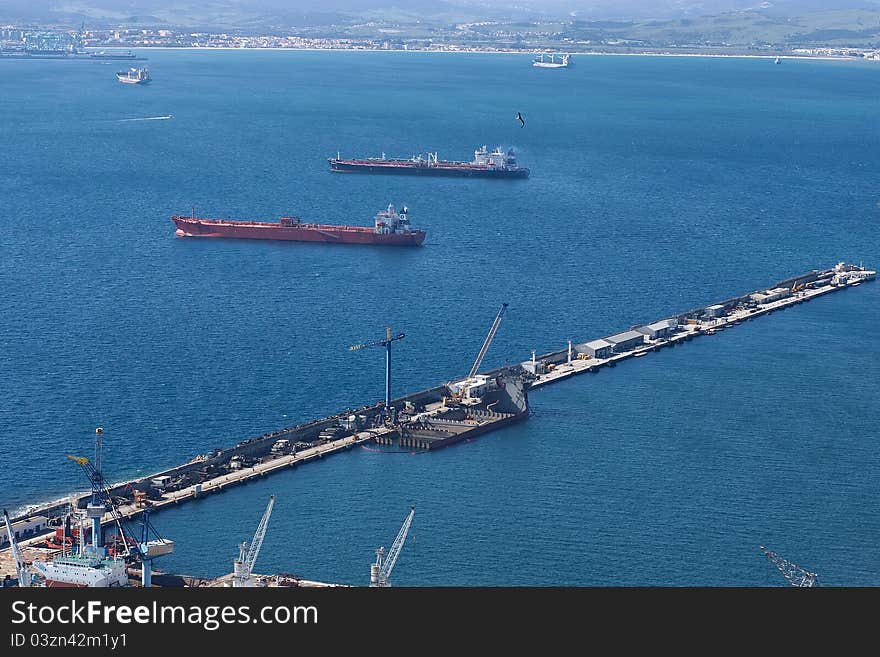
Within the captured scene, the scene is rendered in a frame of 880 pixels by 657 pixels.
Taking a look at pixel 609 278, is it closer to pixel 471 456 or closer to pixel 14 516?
pixel 471 456

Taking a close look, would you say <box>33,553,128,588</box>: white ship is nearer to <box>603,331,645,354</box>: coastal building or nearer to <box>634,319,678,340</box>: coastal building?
<box>603,331,645,354</box>: coastal building

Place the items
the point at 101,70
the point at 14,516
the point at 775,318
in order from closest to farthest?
the point at 14,516 < the point at 775,318 < the point at 101,70

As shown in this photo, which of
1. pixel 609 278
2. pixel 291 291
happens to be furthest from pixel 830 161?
pixel 291 291

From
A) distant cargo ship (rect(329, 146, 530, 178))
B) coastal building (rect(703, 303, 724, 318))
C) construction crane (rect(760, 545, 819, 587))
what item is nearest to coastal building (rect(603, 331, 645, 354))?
coastal building (rect(703, 303, 724, 318))

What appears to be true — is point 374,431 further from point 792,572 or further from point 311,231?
point 311,231

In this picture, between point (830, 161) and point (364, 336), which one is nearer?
point (364, 336)

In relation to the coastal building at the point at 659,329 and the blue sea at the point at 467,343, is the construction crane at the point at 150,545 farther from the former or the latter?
the coastal building at the point at 659,329
